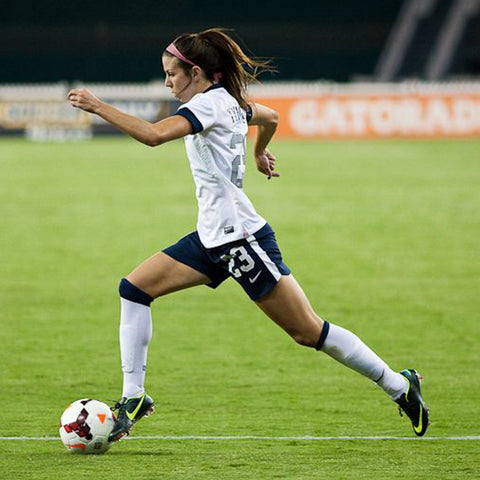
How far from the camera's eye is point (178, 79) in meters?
6.25

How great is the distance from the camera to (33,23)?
164ft

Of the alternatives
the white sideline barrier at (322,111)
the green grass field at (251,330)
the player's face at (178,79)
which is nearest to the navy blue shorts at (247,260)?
the player's face at (178,79)

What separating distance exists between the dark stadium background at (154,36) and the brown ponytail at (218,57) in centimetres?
4382

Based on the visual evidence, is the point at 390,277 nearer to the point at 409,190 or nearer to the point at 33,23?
the point at 409,190

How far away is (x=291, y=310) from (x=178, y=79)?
1.35 metres

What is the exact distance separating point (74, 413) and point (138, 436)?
64 centimetres

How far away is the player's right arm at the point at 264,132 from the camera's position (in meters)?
7.03

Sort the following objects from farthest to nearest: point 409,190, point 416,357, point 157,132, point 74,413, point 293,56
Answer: point 293,56 → point 409,190 → point 416,357 → point 74,413 → point 157,132

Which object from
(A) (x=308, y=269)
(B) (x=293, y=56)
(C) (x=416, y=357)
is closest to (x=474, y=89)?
(B) (x=293, y=56)

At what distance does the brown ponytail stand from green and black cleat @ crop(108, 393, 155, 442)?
5.59 feet

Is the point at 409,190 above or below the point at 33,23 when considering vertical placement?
below

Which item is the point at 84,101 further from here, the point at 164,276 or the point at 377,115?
the point at 377,115

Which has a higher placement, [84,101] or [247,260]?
[84,101]

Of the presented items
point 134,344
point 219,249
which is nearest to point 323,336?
point 219,249
